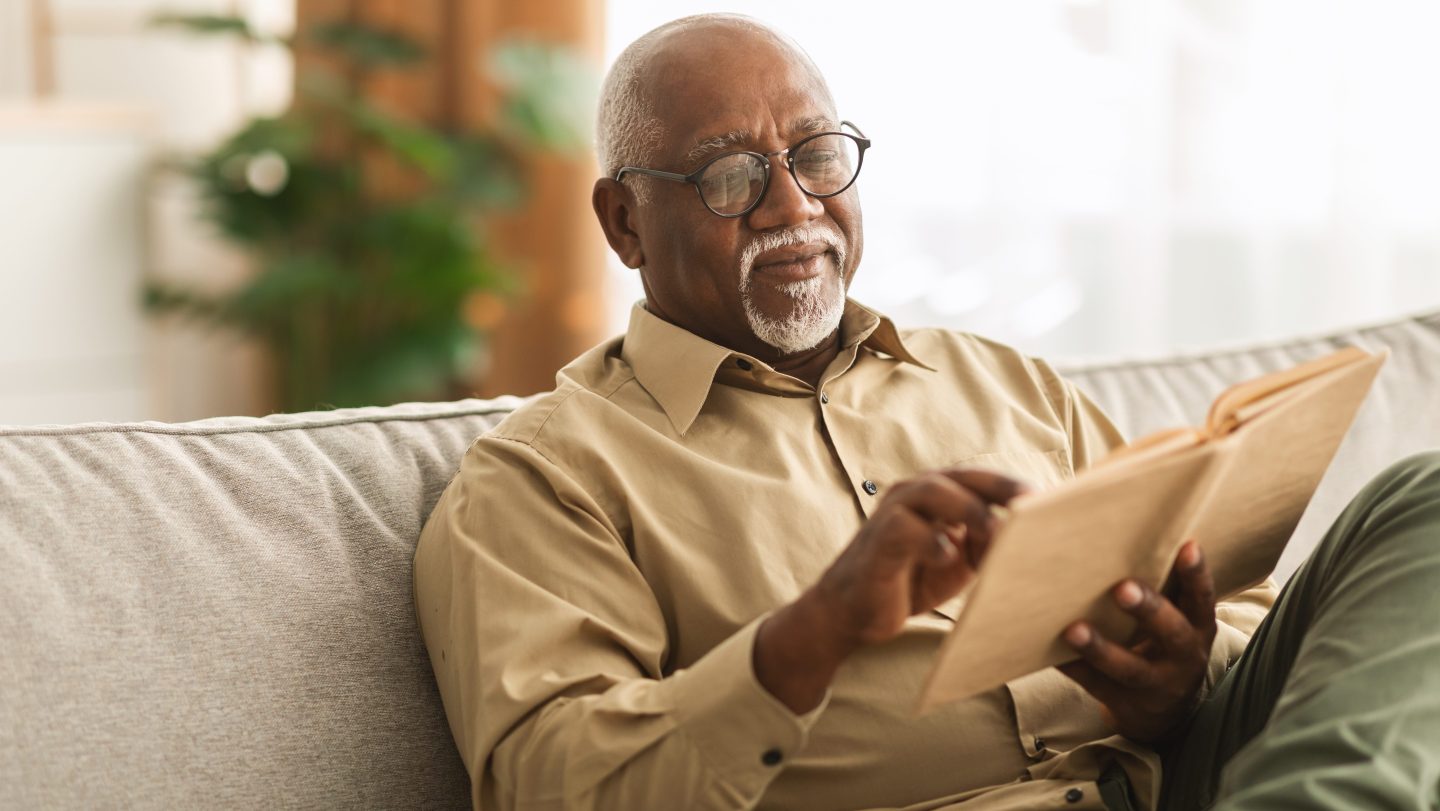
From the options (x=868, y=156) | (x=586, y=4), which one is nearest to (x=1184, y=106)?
(x=868, y=156)

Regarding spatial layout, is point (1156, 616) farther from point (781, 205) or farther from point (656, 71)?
point (656, 71)

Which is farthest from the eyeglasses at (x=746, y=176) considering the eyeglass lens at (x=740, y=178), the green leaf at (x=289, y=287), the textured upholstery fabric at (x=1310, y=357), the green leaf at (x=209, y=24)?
the green leaf at (x=209, y=24)

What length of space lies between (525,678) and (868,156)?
8.76 feet

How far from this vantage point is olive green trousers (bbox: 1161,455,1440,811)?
41.2 inches

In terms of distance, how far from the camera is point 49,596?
1287 millimetres

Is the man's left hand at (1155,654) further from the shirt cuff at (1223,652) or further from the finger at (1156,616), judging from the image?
the shirt cuff at (1223,652)

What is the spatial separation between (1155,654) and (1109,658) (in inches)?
3.6

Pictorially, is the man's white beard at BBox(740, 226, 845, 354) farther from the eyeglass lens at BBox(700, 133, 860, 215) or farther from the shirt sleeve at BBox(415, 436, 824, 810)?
the shirt sleeve at BBox(415, 436, 824, 810)

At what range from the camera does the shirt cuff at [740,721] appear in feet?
3.65

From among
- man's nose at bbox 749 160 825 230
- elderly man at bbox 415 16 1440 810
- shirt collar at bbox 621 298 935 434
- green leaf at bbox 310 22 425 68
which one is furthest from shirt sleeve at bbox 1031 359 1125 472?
green leaf at bbox 310 22 425 68

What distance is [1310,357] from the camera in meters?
1.96

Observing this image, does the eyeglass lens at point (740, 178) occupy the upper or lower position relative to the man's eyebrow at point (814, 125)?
lower

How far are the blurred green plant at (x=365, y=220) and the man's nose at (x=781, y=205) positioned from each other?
2.51 metres

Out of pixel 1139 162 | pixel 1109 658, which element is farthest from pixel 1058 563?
pixel 1139 162
